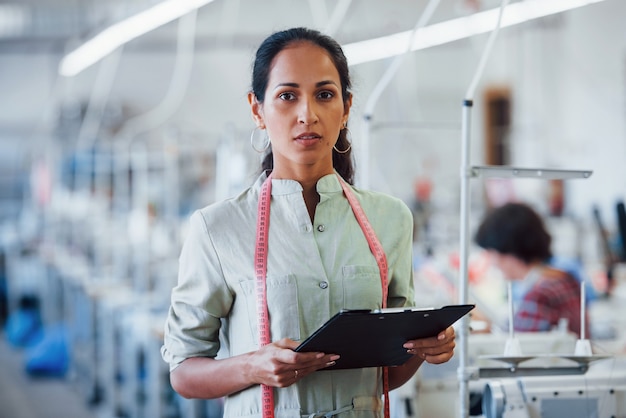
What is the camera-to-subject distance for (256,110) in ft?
5.06

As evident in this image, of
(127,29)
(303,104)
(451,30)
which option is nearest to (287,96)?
(303,104)

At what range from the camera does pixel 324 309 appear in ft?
4.73

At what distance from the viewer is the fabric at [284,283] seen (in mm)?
1438

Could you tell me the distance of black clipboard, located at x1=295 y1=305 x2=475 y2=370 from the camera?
1283mm

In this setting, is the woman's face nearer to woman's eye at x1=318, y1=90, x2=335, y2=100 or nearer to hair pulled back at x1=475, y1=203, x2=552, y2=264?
woman's eye at x1=318, y1=90, x2=335, y2=100

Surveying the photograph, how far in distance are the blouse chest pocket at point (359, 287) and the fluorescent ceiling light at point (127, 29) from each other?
2.20 m

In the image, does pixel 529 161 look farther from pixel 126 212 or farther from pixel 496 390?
pixel 496 390

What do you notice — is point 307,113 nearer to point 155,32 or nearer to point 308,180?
point 308,180

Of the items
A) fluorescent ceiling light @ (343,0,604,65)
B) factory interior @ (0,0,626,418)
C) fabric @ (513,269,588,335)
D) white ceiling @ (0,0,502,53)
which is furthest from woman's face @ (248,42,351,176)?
white ceiling @ (0,0,502,53)

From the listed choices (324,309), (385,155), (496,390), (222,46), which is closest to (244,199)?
(324,309)

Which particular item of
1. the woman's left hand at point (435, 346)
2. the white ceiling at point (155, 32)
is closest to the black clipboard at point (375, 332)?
the woman's left hand at point (435, 346)

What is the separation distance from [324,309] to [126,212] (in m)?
6.54

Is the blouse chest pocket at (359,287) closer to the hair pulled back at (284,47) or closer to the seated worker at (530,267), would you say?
the hair pulled back at (284,47)

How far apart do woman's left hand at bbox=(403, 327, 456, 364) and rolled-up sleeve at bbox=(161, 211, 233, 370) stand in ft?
1.02
